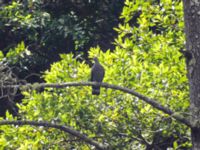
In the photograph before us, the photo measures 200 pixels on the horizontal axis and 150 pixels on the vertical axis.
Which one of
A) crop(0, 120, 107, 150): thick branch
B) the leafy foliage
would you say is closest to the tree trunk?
the leafy foliage

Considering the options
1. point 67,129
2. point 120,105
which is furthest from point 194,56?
point 67,129

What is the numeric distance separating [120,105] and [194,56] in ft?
3.56

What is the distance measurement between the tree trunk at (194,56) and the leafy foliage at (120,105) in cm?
62

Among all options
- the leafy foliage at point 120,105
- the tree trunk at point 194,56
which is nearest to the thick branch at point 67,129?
the leafy foliage at point 120,105

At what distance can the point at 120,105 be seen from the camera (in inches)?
277

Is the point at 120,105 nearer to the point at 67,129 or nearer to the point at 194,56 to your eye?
the point at 67,129

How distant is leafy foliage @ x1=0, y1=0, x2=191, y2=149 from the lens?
6965 millimetres

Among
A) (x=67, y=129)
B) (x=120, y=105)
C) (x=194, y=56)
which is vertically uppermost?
(x=194, y=56)

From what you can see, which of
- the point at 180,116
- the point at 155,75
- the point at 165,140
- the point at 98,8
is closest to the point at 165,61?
the point at 155,75

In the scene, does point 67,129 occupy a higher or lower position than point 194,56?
lower

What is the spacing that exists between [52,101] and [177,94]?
1.18m

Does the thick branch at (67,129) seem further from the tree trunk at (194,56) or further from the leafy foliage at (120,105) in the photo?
the tree trunk at (194,56)

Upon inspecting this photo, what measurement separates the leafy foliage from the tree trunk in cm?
62

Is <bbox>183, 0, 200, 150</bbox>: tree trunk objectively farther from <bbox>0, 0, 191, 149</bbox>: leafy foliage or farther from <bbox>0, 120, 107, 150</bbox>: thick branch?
<bbox>0, 120, 107, 150</bbox>: thick branch
